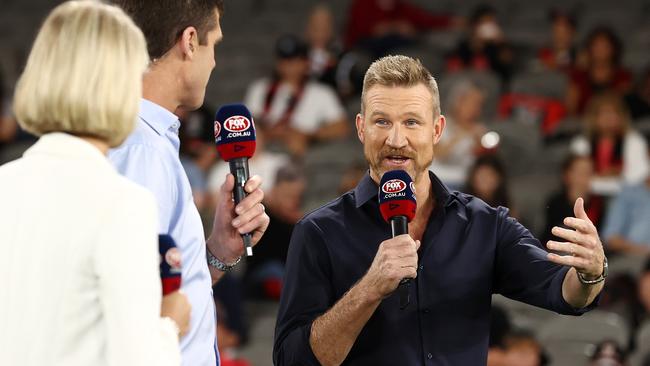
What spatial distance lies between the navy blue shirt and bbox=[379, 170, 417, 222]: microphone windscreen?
24cm

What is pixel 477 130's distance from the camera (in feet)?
27.2

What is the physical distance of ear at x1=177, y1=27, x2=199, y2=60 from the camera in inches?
119

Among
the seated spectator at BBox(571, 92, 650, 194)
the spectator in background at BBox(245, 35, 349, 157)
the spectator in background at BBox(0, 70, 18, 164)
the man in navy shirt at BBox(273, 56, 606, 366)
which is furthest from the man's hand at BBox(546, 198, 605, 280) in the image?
the spectator in background at BBox(0, 70, 18, 164)

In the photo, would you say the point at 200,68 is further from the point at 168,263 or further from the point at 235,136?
the point at 168,263

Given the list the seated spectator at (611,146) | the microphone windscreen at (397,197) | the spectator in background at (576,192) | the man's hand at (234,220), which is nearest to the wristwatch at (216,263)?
the man's hand at (234,220)

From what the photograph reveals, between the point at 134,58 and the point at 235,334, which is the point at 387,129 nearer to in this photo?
the point at 134,58

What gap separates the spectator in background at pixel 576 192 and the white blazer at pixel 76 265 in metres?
5.42

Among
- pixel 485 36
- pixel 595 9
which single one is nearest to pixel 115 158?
pixel 485 36

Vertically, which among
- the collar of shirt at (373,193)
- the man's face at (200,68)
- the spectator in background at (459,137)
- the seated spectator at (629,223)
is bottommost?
the seated spectator at (629,223)

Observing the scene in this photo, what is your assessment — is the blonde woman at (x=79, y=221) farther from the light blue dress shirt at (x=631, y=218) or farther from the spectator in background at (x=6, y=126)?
the spectator in background at (x=6, y=126)

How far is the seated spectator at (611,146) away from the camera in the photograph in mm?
Result: 7832

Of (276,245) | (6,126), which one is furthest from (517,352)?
(6,126)

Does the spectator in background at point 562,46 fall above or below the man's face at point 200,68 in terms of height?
below

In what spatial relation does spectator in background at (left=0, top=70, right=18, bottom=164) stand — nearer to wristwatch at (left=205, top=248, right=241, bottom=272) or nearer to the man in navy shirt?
wristwatch at (left=205, top=248, right=241, bottom=272)
